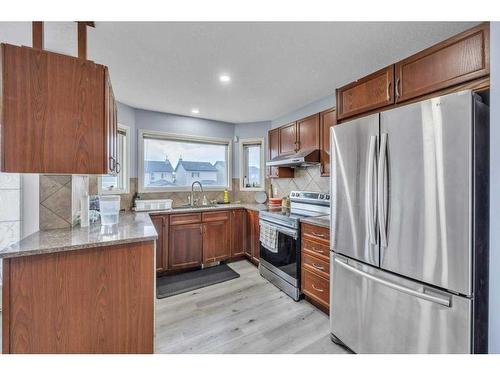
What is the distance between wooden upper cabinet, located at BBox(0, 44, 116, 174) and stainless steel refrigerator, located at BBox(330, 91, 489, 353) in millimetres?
1809

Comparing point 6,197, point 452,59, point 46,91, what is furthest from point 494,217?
point 6,197

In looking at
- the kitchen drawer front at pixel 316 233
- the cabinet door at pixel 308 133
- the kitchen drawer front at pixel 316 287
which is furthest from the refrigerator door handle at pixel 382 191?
the cabinet door at pixel 308 133

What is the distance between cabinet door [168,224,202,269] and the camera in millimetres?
3207

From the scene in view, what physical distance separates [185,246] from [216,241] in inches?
18.7

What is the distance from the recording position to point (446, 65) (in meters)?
1.39

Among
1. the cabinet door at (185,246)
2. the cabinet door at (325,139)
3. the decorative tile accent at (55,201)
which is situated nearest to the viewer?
the decorative tile accent at (55,201)

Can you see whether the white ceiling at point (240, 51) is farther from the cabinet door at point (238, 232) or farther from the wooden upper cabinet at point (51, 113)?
the cabinet door at point (238, 232)

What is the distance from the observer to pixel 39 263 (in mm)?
1319

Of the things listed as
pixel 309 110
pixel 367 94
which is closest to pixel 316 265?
pixel 367 94

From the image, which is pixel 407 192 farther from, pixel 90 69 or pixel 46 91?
pixel 46 91

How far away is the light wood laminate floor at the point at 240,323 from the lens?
1820 mm

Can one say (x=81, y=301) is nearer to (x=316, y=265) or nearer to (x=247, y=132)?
(x=316, y=265)

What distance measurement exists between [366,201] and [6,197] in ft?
10.7

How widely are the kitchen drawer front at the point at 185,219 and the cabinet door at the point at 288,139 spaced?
1.62m
